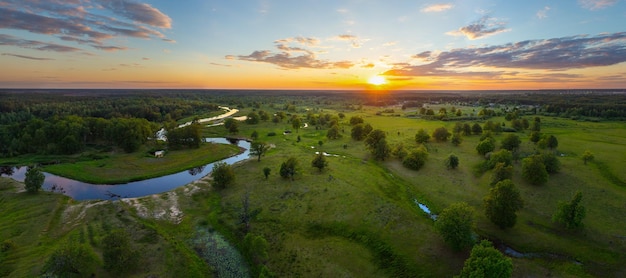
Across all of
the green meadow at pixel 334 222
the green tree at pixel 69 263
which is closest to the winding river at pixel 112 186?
the green meadow at pixel 334 222

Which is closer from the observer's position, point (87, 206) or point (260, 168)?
point (87, 206)

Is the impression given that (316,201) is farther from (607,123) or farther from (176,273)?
(607,123)

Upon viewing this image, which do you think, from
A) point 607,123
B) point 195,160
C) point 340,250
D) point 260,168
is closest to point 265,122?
point 195,160

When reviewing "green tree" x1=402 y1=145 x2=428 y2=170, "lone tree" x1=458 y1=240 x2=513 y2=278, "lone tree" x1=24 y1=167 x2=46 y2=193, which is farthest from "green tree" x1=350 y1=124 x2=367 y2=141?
"lone tree" x1=24 y1=167 x2=46 y2=193

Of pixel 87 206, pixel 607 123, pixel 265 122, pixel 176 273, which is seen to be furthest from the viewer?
pixel 265 122

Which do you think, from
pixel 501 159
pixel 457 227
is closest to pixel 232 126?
pixel 501 159

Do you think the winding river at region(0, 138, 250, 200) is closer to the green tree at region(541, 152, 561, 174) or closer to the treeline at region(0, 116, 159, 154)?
the treeline at region(0, 116, 159, 154)
